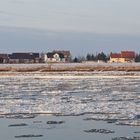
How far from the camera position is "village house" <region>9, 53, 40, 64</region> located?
122 meters

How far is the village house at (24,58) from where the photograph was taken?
12194 centimetres

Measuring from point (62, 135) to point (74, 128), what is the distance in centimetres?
105

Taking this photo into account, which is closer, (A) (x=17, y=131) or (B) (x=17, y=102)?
(A) (x=17, y=131)

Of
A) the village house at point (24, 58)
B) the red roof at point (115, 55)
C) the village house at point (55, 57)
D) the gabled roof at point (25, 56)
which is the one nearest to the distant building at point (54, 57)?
the village house at point (55, 57)

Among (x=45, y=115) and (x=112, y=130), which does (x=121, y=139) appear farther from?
(x=45, y=115)

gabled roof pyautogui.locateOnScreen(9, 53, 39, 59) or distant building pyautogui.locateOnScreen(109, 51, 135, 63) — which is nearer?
distant building pyautogui.locateOnScreen(109, 51, 135, 63)

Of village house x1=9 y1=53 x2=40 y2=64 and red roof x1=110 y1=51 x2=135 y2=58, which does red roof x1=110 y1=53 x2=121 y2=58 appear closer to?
red roof x1=110 y1=51 x2=135 y2=58

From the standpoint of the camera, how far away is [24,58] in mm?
122375

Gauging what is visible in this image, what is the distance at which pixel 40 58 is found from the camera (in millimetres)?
126250

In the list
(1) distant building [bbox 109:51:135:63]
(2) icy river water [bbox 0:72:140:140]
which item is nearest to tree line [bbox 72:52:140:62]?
(1) distant building [bbox 109:51:135:63]

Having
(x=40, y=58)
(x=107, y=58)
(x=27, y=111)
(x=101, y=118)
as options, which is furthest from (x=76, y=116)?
(x=40, y=58)

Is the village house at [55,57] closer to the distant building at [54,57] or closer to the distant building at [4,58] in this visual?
the distant building at [54,57]

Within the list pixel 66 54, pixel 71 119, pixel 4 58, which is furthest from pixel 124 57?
pixel 71 119

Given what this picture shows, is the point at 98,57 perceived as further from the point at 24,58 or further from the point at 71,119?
the point at 71,119
